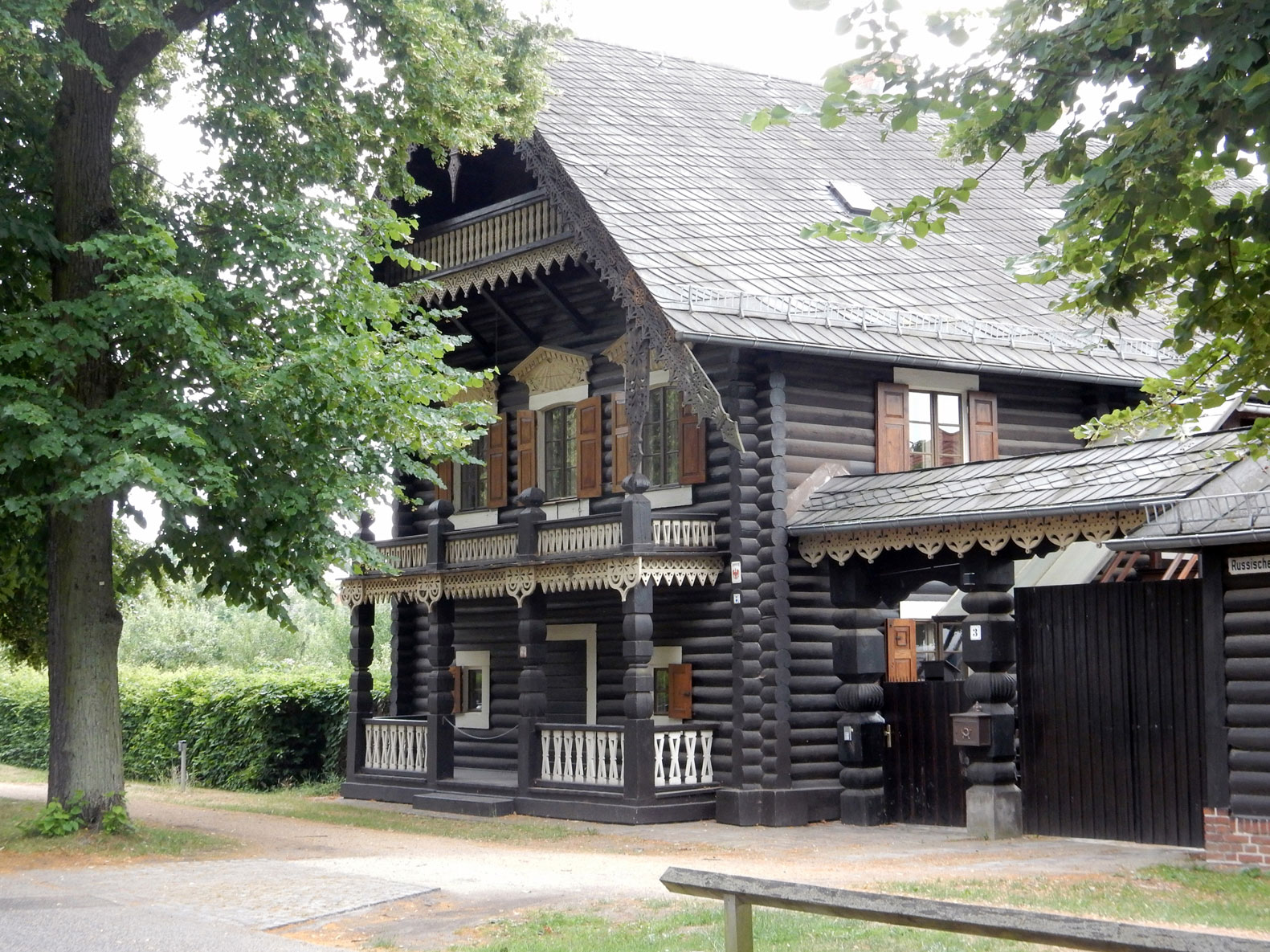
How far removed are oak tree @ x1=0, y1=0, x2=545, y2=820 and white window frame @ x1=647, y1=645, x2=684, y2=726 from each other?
5198 millimetres

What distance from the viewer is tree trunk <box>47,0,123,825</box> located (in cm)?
1686

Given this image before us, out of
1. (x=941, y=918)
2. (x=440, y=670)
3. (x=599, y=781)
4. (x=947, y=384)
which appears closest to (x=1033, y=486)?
(x=947, y=384)

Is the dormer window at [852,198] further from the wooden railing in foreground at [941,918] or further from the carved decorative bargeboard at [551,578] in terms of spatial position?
the wooden railing in foreground at [941,918]

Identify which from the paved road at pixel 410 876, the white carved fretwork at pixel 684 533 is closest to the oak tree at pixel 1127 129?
the paved road at pixel 410 876

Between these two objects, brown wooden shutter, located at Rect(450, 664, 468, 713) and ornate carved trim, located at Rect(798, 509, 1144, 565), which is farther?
brown wooden shutter, located at Rect(450, 664, 468, 713)

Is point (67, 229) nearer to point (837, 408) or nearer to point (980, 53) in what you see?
point (837, 408)

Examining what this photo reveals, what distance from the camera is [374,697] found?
96.9 feet

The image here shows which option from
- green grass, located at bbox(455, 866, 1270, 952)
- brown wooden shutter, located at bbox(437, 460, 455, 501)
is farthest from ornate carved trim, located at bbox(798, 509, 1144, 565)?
brown wooden shutter, located at bbox(437, 460, 455, 501)

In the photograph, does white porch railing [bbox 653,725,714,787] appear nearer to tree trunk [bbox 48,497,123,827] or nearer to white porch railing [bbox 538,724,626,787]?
white porch railing [bbox 538,724,626,787]

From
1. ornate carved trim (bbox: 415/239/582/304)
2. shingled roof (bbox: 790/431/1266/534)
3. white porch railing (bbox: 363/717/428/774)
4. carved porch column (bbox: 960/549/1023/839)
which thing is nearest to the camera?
shingled roof (bbox: 790/431/1266/534)

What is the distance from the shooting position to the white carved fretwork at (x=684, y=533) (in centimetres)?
2041

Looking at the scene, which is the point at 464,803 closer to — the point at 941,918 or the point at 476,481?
the point at 476,481

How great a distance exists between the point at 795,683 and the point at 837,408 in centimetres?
379

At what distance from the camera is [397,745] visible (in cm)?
2439
